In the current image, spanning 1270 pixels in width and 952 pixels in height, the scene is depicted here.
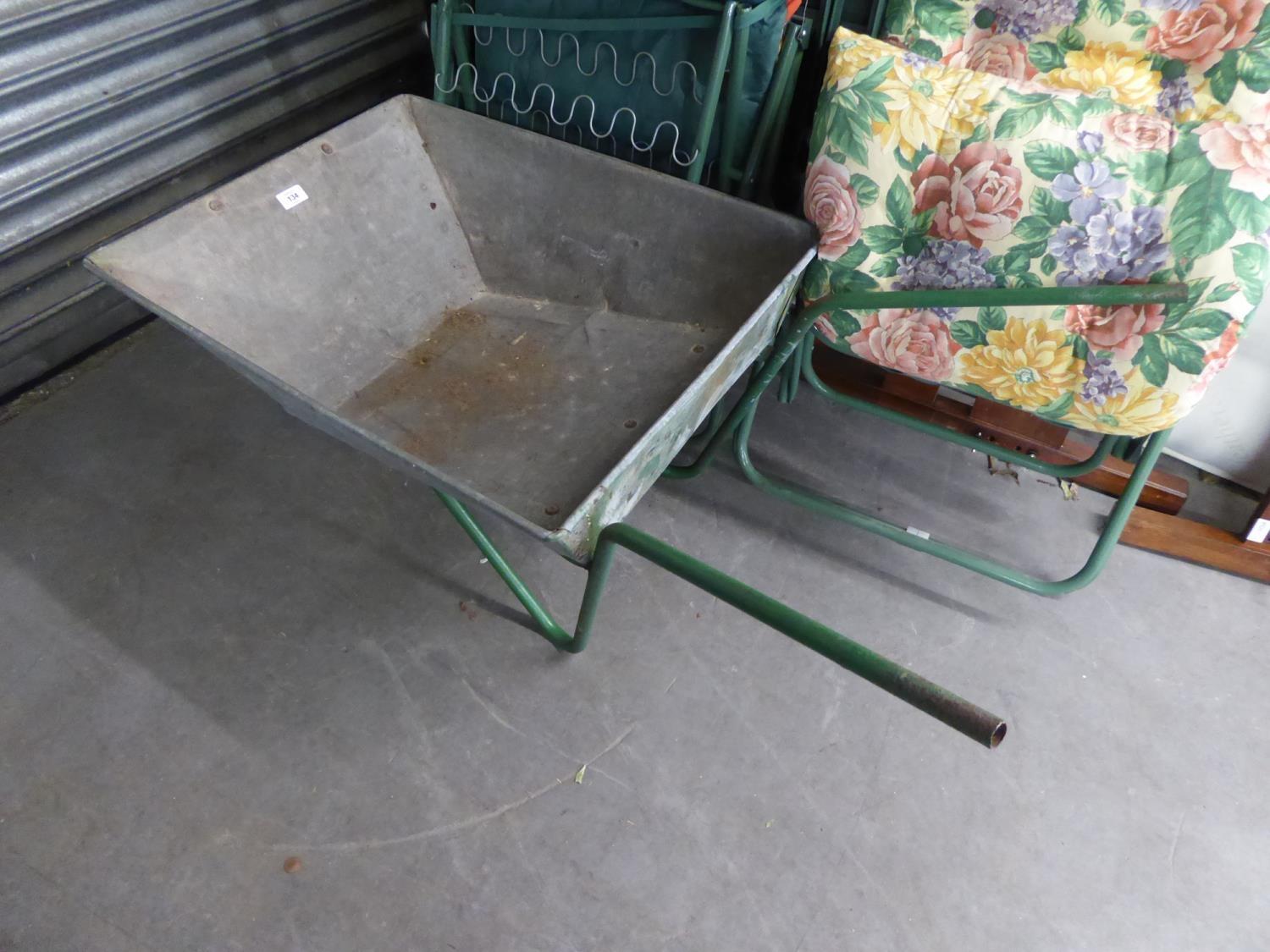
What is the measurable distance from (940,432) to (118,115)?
188 centimetres

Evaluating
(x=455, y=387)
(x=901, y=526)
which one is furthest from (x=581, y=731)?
(x=901, y=526)

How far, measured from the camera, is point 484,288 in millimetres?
1671

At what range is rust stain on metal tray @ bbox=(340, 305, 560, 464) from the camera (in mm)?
1416

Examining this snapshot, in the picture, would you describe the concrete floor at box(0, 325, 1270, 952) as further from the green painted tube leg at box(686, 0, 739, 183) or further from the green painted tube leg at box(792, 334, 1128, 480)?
the green painted tube leg at box(686, 0, 739, 183)

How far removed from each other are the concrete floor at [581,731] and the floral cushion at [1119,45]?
2.80ft

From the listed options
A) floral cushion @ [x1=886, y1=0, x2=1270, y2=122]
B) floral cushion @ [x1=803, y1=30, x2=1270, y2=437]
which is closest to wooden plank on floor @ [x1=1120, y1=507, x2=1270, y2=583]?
floral cushion @ [x1=803, y1=30, x2=1270, y2=437]

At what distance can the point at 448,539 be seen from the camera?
1.64 m

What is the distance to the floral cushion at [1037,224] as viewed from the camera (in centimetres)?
105

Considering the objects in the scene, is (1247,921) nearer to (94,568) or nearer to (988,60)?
(988,60)

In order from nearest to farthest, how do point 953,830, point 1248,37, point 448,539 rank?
1. point 1248,37
2. point 953,830
3. point 448,539

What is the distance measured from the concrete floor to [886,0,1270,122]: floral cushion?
854 mm

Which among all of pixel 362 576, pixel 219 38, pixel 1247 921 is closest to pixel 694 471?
pixel 362 576

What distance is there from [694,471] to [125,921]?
3.80ft

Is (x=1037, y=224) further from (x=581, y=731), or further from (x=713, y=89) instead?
(x=581, y=731)
